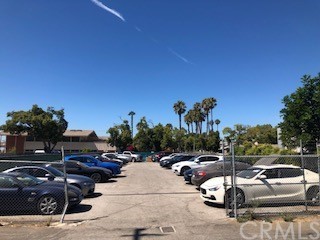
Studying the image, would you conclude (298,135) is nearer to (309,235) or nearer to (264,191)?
(264,191)

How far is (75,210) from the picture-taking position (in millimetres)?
11727

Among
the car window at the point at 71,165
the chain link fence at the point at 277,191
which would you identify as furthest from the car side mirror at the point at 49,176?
the chain link fence at the point at 277,191

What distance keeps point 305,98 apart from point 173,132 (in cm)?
6487

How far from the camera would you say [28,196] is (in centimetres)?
1048

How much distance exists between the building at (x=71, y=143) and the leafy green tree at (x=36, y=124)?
8354mm


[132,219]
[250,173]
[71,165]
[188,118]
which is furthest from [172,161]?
[188,118]

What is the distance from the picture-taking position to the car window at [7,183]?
1044 centimetres

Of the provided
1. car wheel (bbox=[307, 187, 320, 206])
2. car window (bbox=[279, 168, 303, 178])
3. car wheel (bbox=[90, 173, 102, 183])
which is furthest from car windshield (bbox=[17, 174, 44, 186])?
car wheel (bbox=[90, 173, 102, 183])

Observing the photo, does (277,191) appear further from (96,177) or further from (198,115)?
(198,115)

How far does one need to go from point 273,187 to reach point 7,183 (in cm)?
806

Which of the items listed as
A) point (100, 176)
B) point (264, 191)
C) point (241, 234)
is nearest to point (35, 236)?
point (241, 234)

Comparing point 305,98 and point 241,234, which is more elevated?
point 305,98

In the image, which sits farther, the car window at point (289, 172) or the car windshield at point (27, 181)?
the car window at point (289, 172)

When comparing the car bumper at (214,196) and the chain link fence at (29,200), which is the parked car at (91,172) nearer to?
the chain link fence at (29,200)
